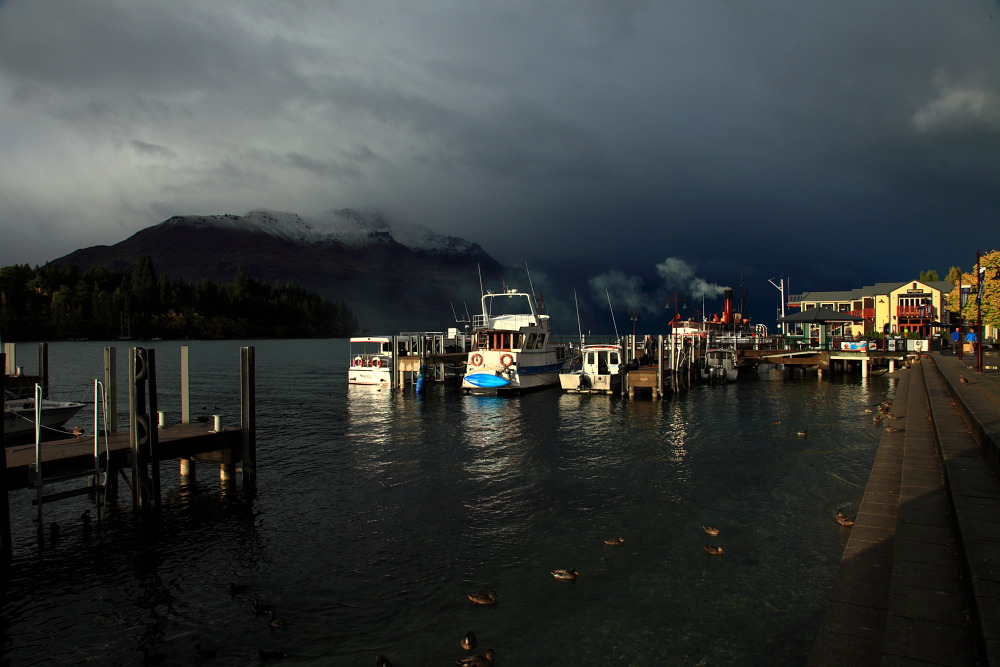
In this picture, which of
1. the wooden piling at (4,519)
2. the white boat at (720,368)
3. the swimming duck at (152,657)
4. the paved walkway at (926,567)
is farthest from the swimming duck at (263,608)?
the white boat at (720,368)

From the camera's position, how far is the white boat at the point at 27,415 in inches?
1038

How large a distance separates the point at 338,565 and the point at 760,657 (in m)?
8.78

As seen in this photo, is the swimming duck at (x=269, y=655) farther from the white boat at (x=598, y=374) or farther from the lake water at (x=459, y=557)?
the white boat at (x=598, y=374)

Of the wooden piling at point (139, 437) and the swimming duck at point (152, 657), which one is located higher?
the wooden piling at point (139, 437)

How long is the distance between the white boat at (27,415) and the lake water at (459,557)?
10.2 m

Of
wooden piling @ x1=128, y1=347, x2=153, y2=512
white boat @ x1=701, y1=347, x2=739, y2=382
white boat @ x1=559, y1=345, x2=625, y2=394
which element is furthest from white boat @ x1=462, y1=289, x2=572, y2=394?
wooden piling @ x1=128, y1=347, x2=153, y2=512

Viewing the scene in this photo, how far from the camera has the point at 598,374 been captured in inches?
1821

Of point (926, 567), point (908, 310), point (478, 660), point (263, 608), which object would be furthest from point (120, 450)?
point (908, 310)

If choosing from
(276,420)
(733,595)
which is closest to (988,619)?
(733,595)

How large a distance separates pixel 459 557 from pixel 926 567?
8.99m

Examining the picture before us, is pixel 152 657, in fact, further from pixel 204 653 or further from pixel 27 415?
pixel 27 415

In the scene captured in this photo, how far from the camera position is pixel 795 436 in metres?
28.5

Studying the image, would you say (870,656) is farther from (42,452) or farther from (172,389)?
(172,389)

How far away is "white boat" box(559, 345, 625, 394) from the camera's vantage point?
45.8 metres
